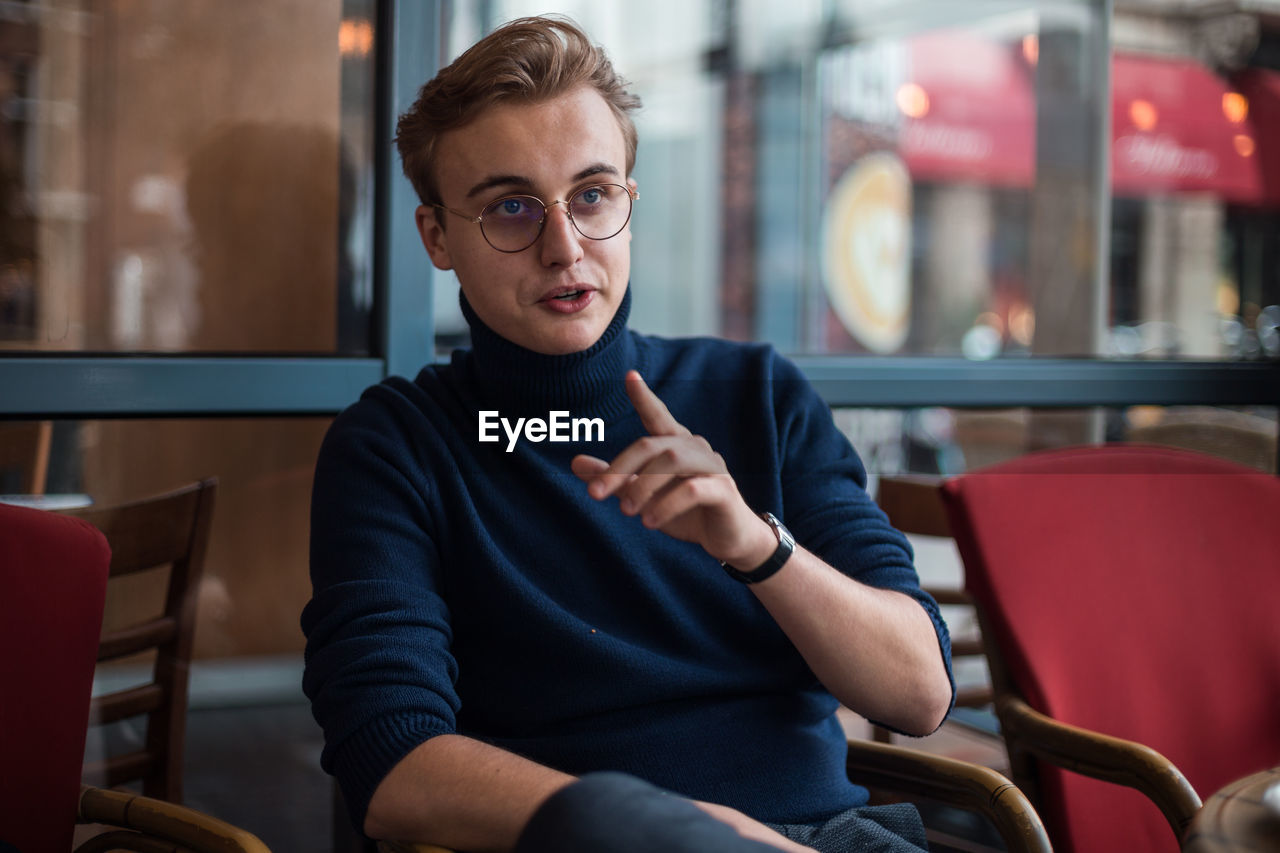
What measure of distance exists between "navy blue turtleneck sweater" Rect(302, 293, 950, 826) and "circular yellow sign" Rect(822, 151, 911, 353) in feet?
16.6

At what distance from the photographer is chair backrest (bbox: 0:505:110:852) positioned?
3.61 ft

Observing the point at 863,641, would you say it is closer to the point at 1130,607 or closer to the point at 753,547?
the point at 753,547

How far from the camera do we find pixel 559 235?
41.5 inches

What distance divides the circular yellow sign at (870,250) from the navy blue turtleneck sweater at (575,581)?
507cm

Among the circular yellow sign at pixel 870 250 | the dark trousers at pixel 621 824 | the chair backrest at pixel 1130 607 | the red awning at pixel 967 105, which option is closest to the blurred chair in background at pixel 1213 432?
the chair backrest at pixel 1130 607

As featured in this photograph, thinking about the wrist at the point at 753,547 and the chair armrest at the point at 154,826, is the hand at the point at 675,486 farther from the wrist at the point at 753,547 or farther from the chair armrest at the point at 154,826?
the chair armrest at the point at 154,826

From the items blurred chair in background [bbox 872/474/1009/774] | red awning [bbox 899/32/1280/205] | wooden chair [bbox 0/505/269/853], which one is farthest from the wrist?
red awning [bbox 899/32/1280/205]

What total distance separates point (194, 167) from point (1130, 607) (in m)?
1.55

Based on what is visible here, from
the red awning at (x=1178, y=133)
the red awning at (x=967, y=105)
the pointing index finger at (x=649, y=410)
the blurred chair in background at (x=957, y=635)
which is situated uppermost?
the red awning at (x=967, y=105)

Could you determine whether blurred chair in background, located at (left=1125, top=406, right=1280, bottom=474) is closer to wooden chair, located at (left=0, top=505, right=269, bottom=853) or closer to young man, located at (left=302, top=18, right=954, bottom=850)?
young man, located at (left=302, top=18, right=954, bottom=850)

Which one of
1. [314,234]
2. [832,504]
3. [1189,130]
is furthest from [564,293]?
[1189,130]

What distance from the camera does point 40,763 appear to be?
111 centimetres

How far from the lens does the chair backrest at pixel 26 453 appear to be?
156 centimetres

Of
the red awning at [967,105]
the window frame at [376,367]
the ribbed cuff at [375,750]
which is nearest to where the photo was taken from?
the ribbed cuff at [375,750]
